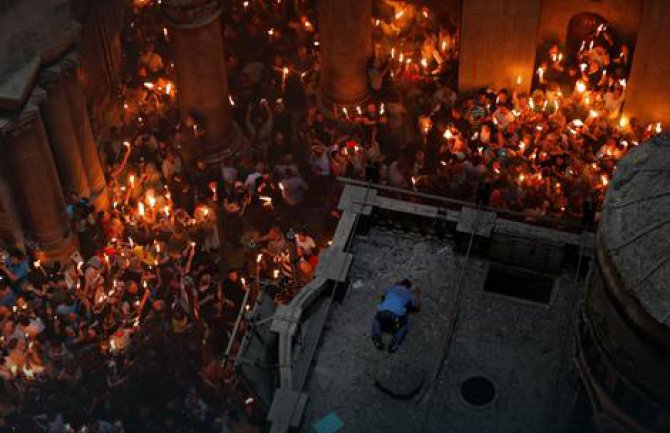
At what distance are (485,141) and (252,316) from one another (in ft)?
27.6

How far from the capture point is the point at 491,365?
18.0 m

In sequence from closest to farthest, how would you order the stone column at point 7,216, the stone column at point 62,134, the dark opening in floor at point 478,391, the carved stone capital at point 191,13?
1. the dark opening in floor at point 478,391
2. the stone column at point 7,216
3. the stone column at point 62,134
4. the carved stone capital at point 191,13

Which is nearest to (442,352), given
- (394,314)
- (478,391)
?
(478,391)

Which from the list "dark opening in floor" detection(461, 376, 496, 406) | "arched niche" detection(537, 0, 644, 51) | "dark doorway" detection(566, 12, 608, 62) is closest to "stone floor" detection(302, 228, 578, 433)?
"dark opening in floor" detection(461, 376, 496, 406)

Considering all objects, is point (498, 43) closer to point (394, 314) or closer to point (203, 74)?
point (203, 74)

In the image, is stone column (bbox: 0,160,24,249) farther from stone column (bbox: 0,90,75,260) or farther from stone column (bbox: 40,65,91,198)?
stone column (bbox: 40,65,91,198)

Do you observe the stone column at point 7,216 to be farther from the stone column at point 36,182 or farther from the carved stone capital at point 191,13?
the carved stone capital at point 191,13

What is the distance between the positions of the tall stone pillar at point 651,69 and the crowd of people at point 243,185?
0.37 metres

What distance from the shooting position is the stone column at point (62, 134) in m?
23.6

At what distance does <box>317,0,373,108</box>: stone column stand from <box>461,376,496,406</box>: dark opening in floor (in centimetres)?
1128

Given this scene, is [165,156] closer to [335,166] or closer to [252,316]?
[335,166]

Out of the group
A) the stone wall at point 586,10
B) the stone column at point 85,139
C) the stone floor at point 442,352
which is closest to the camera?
the stone floor at point 442,352

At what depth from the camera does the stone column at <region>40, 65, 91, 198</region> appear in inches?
930

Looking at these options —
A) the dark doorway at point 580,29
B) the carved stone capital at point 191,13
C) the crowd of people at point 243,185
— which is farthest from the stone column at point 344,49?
the dark doorway at point 580,29
